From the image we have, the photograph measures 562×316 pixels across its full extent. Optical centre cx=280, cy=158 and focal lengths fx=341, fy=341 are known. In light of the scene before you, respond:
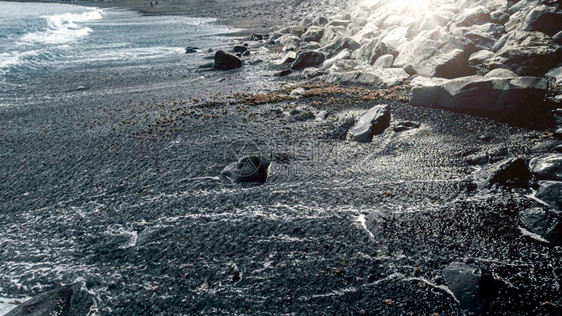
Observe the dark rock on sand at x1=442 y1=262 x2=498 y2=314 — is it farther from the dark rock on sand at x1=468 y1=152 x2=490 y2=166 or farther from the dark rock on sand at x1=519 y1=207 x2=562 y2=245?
the dark rock on sand at x1=468 y1=152 x2=490 y2=166

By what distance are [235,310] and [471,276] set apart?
2.95 metres

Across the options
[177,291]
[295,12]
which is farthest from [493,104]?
[295,12]

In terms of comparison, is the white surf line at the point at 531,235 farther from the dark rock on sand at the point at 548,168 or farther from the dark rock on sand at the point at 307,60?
the dark rock on sand at the point at 307,60

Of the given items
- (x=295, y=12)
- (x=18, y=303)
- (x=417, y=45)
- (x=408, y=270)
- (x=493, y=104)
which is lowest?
(x=18, y=303)

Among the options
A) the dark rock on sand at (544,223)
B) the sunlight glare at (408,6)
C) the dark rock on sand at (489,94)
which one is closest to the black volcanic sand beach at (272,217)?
the dark rock on sand at (544,223)

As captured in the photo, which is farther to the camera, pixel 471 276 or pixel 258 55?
pixel 258 55

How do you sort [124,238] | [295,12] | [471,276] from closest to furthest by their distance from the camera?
[471,276] < [124,238] < [295,12]

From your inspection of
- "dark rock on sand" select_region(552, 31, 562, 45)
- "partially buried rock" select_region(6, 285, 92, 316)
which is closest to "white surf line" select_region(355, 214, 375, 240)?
"partially buried rock" select_region(6, 285, 92, 316)

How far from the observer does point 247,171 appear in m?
7.09

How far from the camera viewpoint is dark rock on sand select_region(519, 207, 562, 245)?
4.76 meters

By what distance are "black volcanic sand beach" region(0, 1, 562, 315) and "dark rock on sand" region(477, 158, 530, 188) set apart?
228mm

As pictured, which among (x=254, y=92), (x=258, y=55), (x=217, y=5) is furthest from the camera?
(x=217, y=5)

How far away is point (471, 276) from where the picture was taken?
421 cm

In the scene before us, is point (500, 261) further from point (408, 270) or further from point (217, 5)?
point (217, 5)
